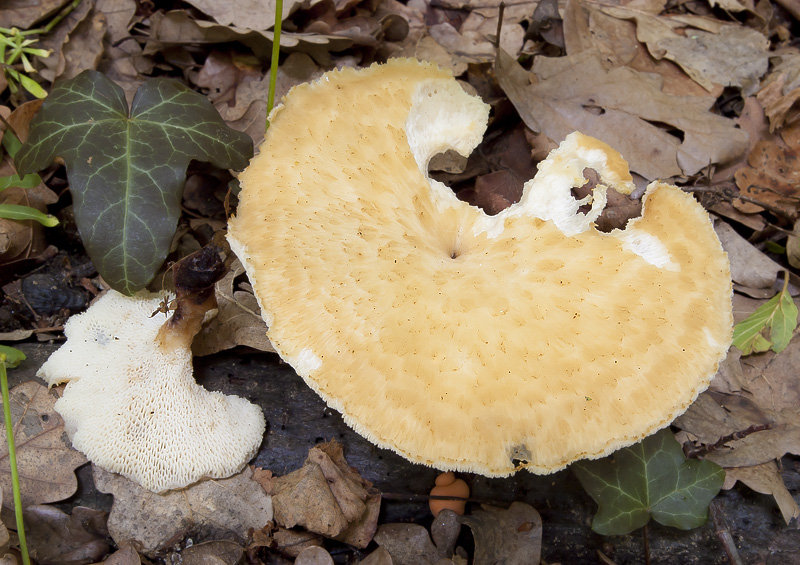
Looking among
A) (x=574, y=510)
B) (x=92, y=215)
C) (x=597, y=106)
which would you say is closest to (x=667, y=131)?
(x=597, y=106)

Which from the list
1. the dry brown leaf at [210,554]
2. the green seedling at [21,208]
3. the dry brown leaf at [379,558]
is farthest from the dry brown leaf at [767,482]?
the green seedling at [21,208]

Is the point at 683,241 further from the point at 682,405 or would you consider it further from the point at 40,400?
the point at 40,400

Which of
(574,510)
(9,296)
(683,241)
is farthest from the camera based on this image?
(9,296)

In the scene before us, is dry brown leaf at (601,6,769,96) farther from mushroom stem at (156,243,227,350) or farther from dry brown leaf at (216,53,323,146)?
mushroom stem at (156,243,227,350)

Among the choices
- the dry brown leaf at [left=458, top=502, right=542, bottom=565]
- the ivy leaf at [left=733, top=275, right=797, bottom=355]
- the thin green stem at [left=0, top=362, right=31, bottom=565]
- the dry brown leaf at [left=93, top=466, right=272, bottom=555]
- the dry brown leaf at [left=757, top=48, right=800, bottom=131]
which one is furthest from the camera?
the dry brown leaf at [left=757, top=48, right=800, bottom=131]

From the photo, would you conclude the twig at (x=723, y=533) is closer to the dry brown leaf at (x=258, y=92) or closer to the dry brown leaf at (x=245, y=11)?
the dry brown leaf at (x=258, y=92)

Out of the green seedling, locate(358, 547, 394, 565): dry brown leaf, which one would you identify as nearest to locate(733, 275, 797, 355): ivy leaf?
locate(358, 547, 394, 565): dry brown leaf
